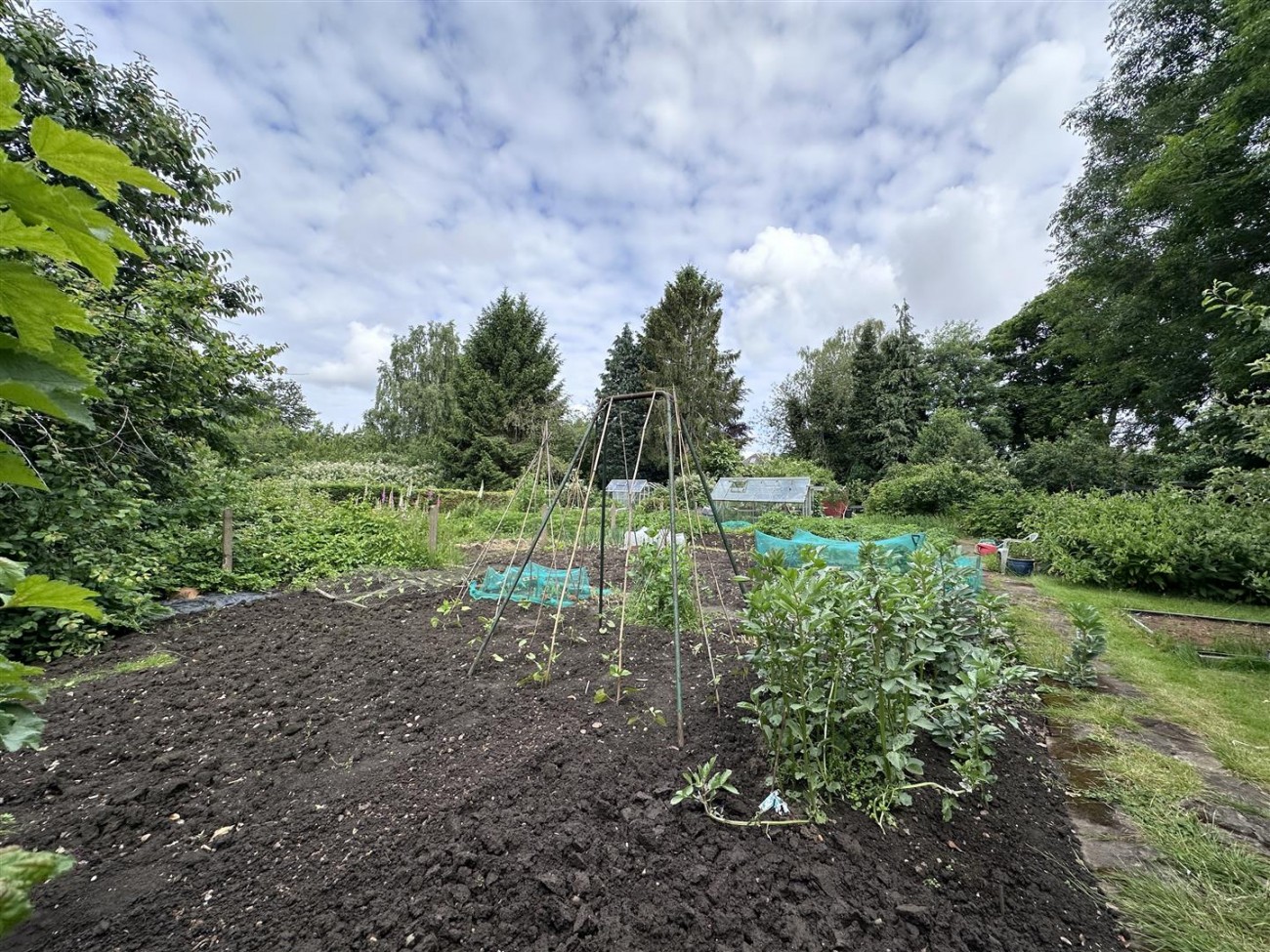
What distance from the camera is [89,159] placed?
2.05 ft

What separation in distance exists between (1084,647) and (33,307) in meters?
4.58

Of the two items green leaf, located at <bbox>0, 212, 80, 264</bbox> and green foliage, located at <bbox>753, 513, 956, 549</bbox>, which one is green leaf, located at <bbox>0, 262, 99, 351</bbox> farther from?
green foliage, located at <bbox>753, 513, 956, 549</bbox>

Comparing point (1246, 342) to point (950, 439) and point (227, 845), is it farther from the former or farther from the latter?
point (227, 845)

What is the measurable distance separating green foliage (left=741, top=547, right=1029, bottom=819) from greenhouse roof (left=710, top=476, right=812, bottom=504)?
1142 centimetres

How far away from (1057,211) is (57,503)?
17631 mm

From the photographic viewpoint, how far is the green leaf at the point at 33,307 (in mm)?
624

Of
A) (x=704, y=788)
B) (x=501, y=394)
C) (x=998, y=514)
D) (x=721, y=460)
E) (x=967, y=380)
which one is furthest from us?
(x=967, y=380)

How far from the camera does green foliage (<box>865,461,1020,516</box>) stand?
41.4 ft

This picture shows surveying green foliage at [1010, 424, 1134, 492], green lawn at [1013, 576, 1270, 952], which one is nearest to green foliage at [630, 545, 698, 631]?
green lawn at [1013, 576, 1270, 952]

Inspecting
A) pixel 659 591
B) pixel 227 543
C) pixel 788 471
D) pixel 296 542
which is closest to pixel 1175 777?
pixel 659 591

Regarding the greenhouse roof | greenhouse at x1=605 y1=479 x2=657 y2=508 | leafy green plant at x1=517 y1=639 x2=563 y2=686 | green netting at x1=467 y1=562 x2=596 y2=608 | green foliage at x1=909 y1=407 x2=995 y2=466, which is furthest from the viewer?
green foliage at x1=909 y1=407 x2=995 y2=466

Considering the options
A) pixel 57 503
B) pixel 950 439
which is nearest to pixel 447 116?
pixel 57 503

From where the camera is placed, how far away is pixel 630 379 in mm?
25266

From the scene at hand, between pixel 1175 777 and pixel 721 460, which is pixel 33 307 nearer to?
pixel 1175 777
